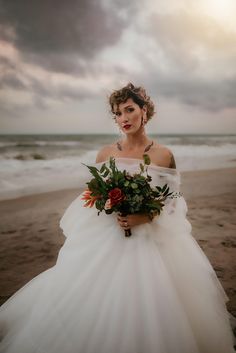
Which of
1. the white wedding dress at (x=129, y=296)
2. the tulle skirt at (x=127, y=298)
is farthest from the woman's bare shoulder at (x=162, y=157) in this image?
the tulle skirt at (x=127, y=298)

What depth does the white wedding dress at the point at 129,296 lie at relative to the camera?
72.5 inches

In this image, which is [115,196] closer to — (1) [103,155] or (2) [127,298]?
(2) [127,298]

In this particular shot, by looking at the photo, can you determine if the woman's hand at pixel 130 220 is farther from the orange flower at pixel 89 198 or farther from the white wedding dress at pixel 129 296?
the orange flower at pixel 89 198

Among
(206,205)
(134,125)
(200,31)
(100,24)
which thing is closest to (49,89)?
(100,24)

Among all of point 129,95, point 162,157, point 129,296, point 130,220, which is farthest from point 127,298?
point 129,95

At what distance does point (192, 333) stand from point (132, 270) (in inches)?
21.6

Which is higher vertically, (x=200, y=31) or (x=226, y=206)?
(x=200, y=31)

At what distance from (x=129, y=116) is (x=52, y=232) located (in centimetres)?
339

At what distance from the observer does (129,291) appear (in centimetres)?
192

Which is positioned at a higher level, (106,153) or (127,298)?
(106,153)

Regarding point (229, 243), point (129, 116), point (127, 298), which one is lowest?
point (229, 243)

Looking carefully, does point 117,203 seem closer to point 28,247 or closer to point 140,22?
point 28,247

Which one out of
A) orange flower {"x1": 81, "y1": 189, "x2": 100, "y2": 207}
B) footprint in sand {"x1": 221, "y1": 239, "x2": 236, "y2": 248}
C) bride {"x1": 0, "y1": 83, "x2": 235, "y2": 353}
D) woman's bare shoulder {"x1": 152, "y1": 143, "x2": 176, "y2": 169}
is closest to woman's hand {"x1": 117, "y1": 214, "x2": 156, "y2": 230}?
bride {"x1": 0, "y1": 83, "x2": 235, "y2": 353}

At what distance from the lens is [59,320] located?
199 cm
